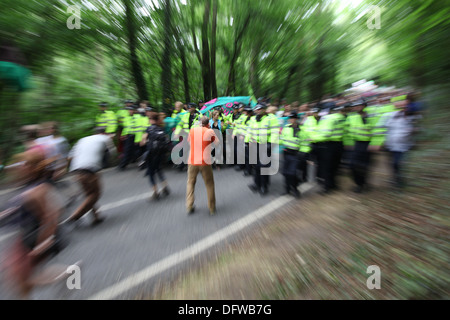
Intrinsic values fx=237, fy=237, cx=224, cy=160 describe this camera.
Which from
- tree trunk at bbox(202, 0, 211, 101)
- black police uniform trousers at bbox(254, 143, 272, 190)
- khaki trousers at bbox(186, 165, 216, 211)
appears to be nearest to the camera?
khaki trousers at bbox(186, 165, 216, 211)

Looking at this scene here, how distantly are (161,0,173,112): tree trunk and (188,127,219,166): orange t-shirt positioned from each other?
8.63 meters

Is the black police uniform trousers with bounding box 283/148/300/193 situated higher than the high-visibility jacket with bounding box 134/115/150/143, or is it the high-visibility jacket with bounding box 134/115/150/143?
the high-visibility jacket with bounding box 134/115/150/143

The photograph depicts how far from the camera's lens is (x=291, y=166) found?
509 cm

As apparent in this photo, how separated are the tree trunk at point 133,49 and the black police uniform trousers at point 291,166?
331 inches

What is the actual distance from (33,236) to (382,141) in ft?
19.6

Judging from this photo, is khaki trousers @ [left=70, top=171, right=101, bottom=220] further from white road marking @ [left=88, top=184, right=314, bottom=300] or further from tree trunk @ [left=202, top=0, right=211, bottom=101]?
tree trunk @ [left=202, top=0, right=211, bottom=101]

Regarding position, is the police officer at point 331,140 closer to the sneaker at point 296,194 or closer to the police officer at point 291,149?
the police officer at point 291,149

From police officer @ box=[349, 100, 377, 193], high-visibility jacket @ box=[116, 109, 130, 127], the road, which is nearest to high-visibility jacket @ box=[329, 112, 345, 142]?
police officer @ box=[349, 100, 377, 193]

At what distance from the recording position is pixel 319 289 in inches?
99.7

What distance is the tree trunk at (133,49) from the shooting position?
9461 mm

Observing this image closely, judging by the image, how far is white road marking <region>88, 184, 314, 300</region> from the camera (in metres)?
2.69

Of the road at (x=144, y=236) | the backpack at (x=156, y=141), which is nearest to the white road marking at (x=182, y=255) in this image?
the road at (x=144, y=236)

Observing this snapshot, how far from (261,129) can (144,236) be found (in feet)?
10.9

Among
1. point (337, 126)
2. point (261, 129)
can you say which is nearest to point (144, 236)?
point (261, 129)
